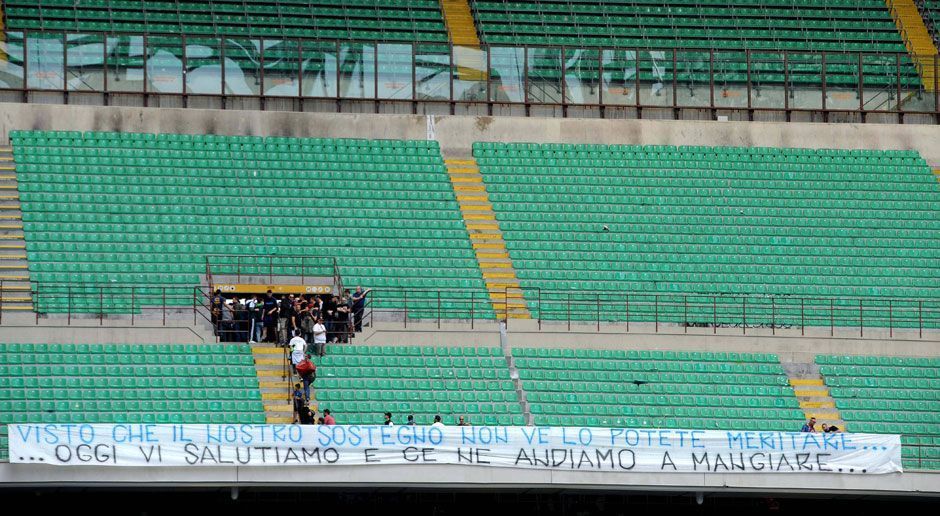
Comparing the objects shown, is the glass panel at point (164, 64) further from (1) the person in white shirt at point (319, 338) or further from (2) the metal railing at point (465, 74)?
(1) the person in white shirt at point (319, 338)

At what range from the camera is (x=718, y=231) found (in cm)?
3778

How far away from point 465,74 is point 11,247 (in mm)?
11617

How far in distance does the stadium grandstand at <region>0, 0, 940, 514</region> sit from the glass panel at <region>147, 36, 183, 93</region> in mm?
78

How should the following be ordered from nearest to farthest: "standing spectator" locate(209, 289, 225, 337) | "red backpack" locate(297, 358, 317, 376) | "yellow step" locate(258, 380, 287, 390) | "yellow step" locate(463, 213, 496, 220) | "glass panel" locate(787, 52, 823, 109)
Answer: "red backpack" locate(297, 358, 317, 376)
"yellow step" locate(258, 380, 287, 390)
"standing spectator" locate(209, 289, 225, 337)
"yellow step" locate(463, 213, 496, 220)
"glass panel" locate(787, 52, 823, 109)

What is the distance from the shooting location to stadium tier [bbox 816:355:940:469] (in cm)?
3144

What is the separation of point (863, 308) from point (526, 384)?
791 cm

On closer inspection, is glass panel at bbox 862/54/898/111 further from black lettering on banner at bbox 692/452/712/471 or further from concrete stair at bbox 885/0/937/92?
black lettering on banner at bbox 692/452/712/471

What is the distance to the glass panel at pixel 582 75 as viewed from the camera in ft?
137

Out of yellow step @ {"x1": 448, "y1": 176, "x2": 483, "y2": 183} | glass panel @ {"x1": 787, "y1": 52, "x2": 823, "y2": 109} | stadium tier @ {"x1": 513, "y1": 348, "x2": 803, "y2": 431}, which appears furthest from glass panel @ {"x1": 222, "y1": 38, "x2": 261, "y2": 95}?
glass panel @ {"x1": 787, "y1": 52, "x2": 823, "y2": 109}

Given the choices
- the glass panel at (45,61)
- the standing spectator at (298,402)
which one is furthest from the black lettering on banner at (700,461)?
the glass panel at (45,61)

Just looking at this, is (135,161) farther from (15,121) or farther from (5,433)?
(5,433)

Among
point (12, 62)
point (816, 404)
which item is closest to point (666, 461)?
point (816, 404)

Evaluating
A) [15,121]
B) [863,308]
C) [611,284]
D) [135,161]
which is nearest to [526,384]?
[611,284]

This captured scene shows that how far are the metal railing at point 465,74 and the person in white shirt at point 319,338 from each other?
403 inches
